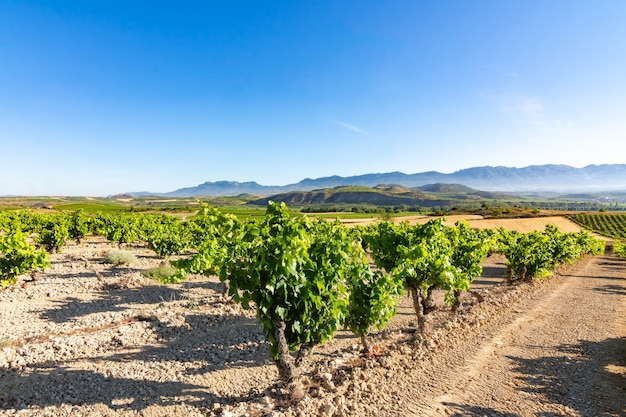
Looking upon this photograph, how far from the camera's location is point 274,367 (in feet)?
33.8

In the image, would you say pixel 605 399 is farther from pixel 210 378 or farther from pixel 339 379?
pixel 210 378

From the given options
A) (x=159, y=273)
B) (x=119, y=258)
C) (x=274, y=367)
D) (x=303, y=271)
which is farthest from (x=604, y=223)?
(x=119, y=258)

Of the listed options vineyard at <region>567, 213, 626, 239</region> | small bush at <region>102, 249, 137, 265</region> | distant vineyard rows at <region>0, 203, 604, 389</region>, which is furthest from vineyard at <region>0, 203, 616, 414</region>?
vineyard at <region>567, 213, 626, 239</region>

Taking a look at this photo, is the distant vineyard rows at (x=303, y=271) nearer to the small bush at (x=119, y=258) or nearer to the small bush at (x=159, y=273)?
the small bush at (x=159, y=273)

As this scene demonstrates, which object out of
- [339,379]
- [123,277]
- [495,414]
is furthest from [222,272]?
[123,277]

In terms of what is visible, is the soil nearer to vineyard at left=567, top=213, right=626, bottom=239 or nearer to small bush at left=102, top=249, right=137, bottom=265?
small bush at left=102, top=249, right=137, bottom=265

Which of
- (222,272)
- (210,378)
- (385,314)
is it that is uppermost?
(222,272)

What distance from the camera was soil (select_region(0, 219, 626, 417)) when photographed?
797 cm

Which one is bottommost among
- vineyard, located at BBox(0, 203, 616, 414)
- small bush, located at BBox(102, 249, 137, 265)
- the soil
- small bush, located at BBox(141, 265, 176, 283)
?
the soil

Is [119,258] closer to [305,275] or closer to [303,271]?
[303,271]

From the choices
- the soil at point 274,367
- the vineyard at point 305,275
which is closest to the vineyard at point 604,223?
the soil at point 274,367

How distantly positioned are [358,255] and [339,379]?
3.49m

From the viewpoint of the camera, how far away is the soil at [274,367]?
7.97 meters

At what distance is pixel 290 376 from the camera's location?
26.2ft
